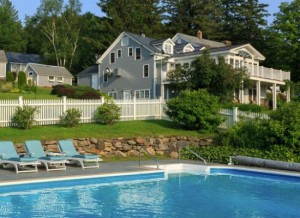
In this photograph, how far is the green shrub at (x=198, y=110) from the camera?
21.2 metres

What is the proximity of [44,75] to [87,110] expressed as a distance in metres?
35.0

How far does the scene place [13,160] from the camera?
46.7ft

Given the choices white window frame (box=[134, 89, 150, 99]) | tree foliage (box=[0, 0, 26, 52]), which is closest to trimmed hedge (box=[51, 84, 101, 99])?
white window frame (box=[134, 89, 150, 99])

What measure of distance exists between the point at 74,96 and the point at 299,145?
22423 millimetres

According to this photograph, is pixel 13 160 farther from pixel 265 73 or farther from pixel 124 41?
pixel 124 41

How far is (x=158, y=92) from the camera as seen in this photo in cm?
3962

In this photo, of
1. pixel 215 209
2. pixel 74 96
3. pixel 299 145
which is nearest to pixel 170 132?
pixel 299 145

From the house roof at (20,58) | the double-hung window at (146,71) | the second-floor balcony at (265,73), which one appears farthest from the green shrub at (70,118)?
the house roof at (20,58)

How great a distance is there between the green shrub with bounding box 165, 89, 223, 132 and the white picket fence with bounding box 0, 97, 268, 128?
3.54 ft

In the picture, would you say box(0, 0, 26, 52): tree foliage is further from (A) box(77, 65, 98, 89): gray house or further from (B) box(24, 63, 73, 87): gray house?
(A) box(77, 65, 98, 89): gray house

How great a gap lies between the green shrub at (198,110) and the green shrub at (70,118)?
4794 mm

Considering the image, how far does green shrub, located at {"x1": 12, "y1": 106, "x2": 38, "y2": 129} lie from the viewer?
61.7 feet

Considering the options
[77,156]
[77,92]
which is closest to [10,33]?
[77,92]

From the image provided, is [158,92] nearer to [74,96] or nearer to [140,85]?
A: [140,85]
